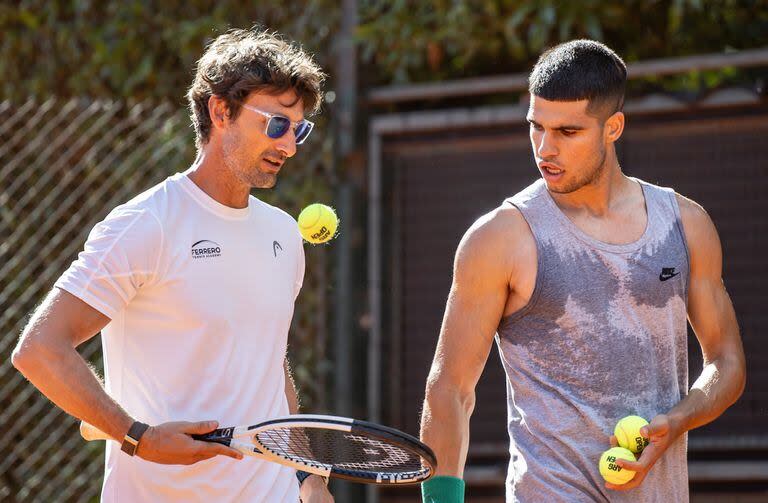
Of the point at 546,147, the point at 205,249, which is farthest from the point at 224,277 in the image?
the point at 546,147

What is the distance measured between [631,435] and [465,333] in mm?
513

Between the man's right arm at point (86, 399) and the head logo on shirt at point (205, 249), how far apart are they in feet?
1.45

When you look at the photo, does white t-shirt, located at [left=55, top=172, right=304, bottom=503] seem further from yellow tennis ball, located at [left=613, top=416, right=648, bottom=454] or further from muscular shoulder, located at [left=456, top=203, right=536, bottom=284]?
yellow tennis ball, located at [left=613, top=416, right=648, bottom=454]

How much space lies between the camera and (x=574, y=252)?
11.5 feet

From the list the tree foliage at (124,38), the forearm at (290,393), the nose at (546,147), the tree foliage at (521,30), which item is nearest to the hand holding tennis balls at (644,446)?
the nose at (546,147)

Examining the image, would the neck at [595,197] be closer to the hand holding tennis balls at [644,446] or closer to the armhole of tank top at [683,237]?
the armhole of tank top at [683,237]

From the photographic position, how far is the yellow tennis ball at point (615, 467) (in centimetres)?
326

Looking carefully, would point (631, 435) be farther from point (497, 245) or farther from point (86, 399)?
point (86, 399)

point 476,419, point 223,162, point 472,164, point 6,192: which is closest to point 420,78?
point 472,164

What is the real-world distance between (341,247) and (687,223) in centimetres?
266

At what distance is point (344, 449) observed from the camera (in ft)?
11.0

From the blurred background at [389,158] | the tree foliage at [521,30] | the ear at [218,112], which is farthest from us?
the tree foliage at [521,30]

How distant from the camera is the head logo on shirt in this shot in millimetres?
3420

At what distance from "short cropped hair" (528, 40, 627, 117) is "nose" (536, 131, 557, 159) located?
0.11 metres
